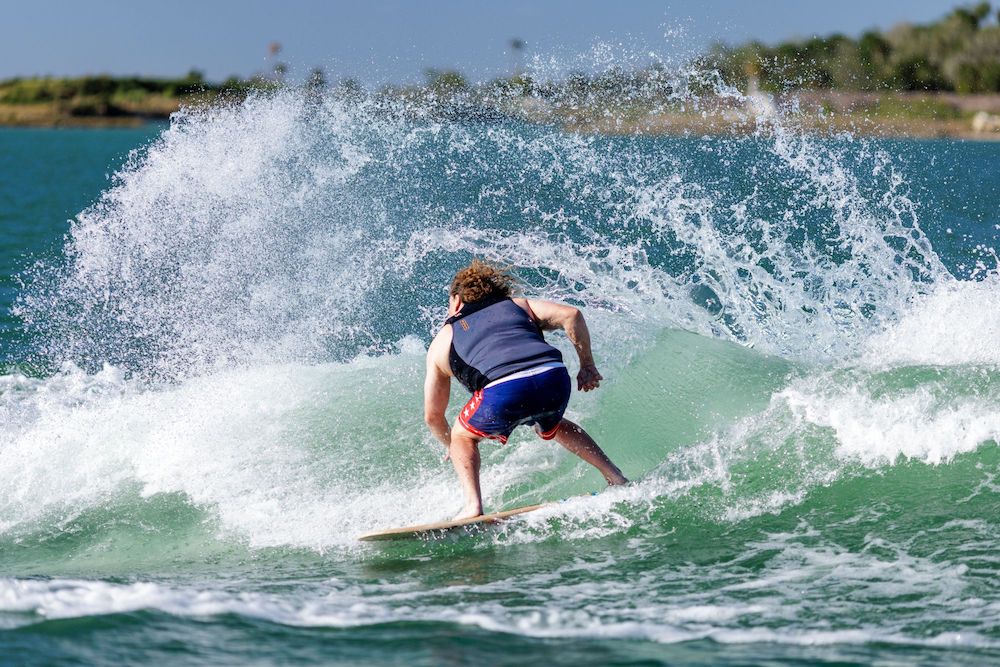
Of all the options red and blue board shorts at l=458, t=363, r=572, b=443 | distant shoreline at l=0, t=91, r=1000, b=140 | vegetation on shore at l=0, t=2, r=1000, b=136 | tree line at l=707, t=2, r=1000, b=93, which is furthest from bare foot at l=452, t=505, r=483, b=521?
tree line at l=707, t=2, r=1000, b=93

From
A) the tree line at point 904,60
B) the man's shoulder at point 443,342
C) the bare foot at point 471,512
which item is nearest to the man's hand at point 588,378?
the man's shoulder at point 443,342

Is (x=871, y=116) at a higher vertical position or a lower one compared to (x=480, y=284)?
higher

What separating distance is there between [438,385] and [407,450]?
4.56 feet

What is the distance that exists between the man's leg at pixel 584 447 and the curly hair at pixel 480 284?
823 mm

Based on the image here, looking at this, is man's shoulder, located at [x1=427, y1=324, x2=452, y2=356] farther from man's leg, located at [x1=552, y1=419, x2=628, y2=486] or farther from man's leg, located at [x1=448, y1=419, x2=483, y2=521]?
man's leg, located at [x1=552, y1=419, x2=628, y2=486]

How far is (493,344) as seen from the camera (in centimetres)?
614

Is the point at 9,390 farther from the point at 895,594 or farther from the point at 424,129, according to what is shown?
the point at 895,594

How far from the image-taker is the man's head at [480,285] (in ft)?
20.8

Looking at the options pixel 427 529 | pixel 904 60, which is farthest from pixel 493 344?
pixel 904 60

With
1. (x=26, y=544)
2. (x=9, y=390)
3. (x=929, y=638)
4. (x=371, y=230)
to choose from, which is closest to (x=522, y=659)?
(x=929, y=638)

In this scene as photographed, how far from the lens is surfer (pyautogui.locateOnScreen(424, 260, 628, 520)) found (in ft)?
20.0

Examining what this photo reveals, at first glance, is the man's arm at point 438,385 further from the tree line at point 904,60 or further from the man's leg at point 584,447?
the tree line at point 904,60

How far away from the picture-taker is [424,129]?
1265cm

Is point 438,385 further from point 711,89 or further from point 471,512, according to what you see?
point 711,89
